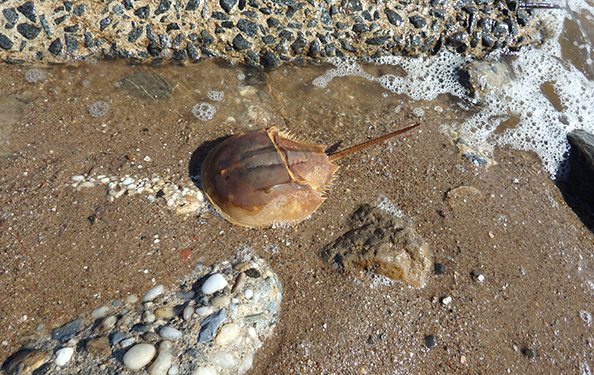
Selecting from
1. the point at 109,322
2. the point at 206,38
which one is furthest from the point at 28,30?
the point at 109,322

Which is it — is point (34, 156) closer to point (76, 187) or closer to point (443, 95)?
point (76, 187)

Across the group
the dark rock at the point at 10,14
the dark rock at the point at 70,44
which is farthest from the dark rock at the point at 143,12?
the dark rock at the point at 10,14

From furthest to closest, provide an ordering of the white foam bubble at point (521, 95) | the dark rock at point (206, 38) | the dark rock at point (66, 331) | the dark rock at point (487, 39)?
1. the dark rock at point (487, 39)
2. the white foam bubble at point (521, 95)
3. the dark rock at point (206, 38)
4. the dark rock at point (66, 331)

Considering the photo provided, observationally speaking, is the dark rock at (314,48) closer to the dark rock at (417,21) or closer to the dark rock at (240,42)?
the dark rock at (240,42)

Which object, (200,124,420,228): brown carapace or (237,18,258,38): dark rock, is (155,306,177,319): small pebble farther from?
(237,18,258,38): dark rock

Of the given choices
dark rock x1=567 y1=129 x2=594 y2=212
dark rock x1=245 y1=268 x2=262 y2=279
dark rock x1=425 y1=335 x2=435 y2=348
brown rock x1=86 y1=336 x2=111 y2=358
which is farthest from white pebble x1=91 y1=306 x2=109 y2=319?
dark rock x1=567 y1=129 x2=594 y2=212

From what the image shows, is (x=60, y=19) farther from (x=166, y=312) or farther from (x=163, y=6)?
(x=166, y=312)

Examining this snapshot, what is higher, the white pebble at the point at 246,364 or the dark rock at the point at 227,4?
the dark rock at the point at 227,4
